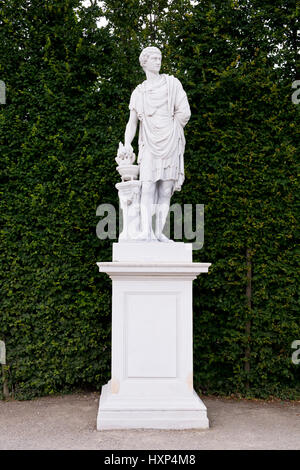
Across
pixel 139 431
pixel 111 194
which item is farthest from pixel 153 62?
pixel 139 431

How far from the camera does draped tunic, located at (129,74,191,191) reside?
4.36 metres

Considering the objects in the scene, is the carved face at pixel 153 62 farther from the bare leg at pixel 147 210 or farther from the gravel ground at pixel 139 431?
the gravel ground at pixel 139 431

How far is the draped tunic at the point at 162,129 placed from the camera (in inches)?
172

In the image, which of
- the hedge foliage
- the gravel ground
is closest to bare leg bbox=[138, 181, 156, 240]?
the hedge foliage

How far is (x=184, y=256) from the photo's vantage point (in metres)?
4.26

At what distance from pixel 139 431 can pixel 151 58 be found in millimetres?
3626

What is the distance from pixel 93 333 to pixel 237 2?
4533mm

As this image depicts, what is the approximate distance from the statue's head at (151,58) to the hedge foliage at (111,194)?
3.35 feet

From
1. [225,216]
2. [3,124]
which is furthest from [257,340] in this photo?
[3,124]

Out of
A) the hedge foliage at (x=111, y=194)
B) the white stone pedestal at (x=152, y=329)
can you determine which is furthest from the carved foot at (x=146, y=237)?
the hedge foliage at (x=111, y=194)

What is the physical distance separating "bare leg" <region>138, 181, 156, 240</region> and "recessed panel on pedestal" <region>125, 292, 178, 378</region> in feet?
1.96

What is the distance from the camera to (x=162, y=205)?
14.9 feet

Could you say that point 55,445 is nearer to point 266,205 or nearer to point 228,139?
point 266,205

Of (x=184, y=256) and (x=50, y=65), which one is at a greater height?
(x=50, y=65)
